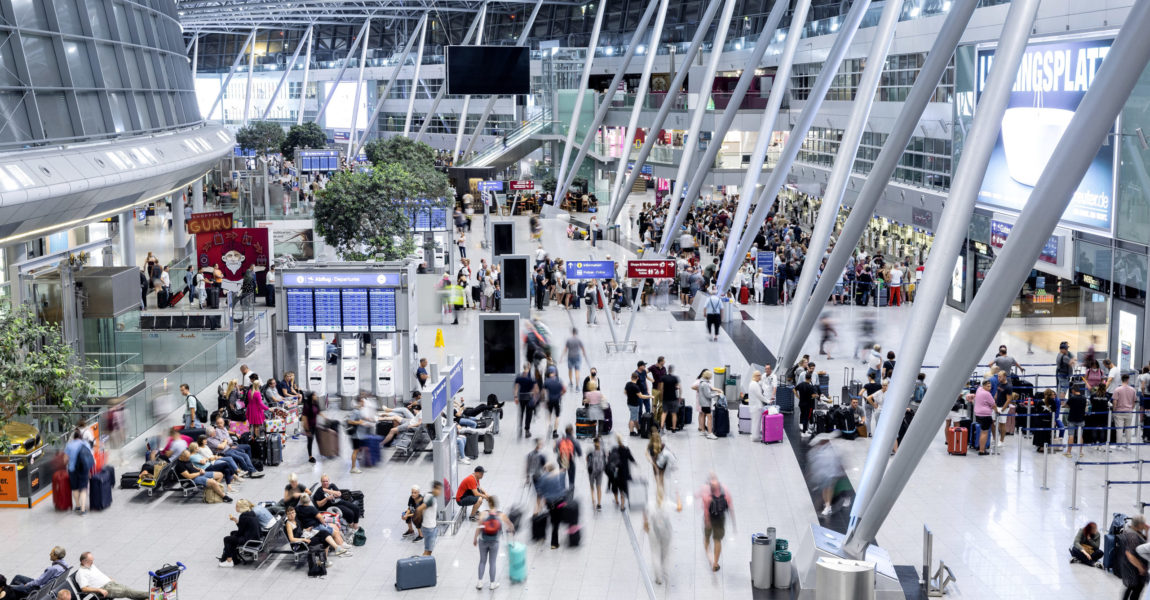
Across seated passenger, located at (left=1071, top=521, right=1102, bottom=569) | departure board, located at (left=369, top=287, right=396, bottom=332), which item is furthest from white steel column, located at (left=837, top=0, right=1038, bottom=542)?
departure board, located at (left=369, top=287, right=396, bottom=332)

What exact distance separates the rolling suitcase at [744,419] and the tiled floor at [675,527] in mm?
275

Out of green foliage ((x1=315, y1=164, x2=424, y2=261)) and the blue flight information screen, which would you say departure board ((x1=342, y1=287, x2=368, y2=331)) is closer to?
the blue flight information screen

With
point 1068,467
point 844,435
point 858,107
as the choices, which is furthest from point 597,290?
point 1068,467

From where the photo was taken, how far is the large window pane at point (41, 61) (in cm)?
2473

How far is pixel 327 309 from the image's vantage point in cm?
2386

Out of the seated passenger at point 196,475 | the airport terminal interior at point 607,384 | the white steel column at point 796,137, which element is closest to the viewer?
the airport terminal interior at point 607,384

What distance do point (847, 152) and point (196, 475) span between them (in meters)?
15.9

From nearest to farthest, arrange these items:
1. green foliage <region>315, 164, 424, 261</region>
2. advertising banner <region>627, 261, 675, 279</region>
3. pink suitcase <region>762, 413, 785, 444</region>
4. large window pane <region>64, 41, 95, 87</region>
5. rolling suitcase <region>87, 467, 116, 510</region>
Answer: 1. rolling suitcase <region>87, 467, 116, 510</region>
2. pink suitcase <region>762, 413, 785, 444</region>
3. large window pane <region>64, 41, 95, 87</region>
4. advertising banner <region>627, 261, 675, 279</region>
5. green foliage <region>315, 164, 424, 261</region>

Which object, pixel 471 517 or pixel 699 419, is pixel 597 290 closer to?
pixel 699 419

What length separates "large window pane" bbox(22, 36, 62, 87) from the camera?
24.7 m

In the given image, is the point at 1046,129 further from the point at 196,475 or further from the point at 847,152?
the point at 196,475

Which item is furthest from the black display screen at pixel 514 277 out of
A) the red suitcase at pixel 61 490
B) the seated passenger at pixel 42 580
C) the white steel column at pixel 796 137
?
the seated passenger at pixel 42 580

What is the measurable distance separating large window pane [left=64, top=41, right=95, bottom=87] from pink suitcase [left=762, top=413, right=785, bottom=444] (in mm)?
17524

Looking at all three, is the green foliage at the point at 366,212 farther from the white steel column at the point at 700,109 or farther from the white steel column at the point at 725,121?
the white steel column at the point at 700,109
